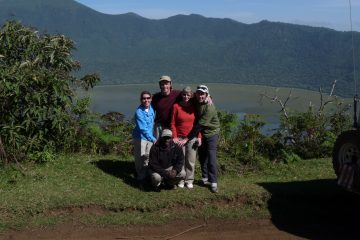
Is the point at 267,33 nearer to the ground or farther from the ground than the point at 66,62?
farther from the ground

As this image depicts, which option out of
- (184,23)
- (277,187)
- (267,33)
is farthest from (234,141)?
(184,23)

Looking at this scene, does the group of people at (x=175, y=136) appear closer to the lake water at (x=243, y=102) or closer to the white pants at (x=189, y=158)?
the white pants at (x=189, y=158)

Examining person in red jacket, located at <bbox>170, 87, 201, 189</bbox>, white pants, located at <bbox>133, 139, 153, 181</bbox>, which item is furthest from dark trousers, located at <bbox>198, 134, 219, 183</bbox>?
white pants, located at <bbox>133, 139, 153, 181</bbox>

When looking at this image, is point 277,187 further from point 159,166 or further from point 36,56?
point 36,56

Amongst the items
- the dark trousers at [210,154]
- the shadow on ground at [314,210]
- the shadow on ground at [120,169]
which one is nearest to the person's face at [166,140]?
the dark trousers at [210,154]

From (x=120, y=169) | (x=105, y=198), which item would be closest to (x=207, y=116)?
(x=105, y=198)

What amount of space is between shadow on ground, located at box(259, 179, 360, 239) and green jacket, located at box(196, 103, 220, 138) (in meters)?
1.36

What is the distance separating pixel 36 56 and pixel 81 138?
178 centimetres

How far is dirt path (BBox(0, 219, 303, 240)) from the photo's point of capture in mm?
6926

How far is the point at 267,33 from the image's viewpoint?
3952 inches

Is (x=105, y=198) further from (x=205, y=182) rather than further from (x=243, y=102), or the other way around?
(x=243, y=102)

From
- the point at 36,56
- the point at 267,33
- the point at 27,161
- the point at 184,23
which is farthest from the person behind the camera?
the point at 184,23

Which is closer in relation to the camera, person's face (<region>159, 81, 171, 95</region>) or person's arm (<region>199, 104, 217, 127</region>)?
person's arm (<region>199, 104, 217, 127</region>)

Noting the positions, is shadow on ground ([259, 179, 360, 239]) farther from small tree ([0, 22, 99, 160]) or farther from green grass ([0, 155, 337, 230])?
small tree ([0, 22, 99, 160])
